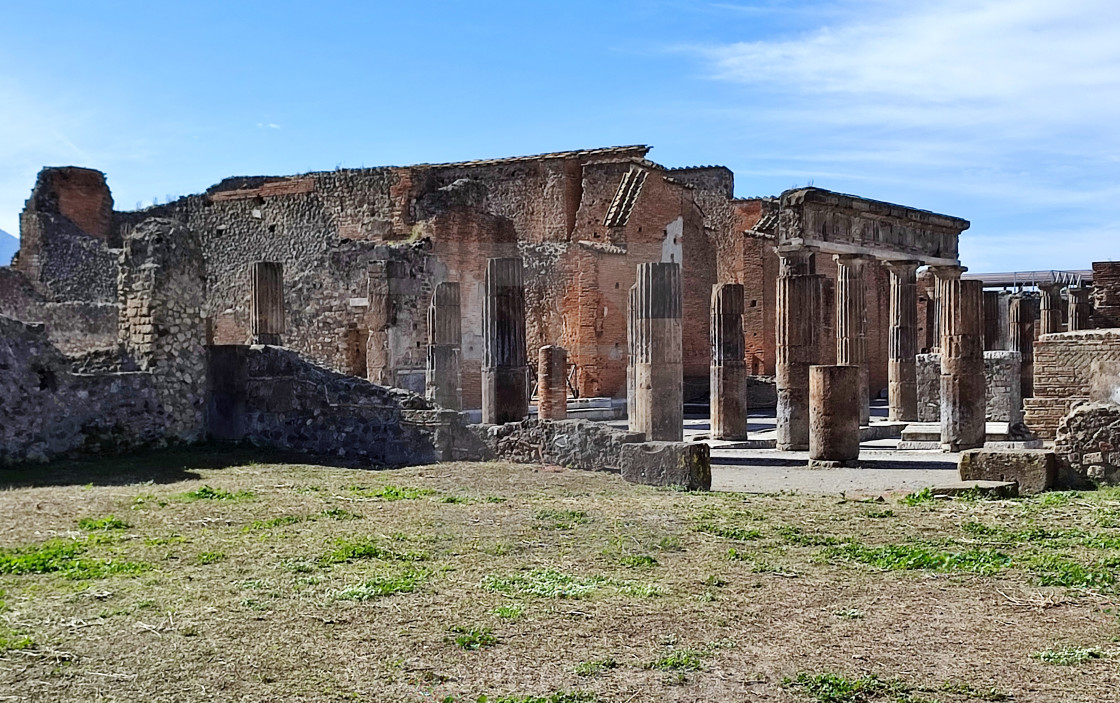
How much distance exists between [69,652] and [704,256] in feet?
99.3

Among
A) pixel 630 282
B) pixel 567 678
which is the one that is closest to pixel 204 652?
pixel 567 678

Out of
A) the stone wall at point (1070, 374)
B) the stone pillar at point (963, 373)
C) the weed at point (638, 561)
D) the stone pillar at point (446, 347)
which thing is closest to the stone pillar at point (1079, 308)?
the stone pillar at point (963, 373)

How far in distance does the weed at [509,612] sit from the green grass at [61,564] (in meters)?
2.52

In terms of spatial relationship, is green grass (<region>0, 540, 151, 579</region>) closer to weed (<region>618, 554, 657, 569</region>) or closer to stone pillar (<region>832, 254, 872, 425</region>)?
weed (<region>618, 554, 657, 569</region>)

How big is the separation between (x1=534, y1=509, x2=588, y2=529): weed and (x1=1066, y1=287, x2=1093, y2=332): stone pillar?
67.2ft

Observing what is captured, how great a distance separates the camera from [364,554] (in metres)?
7.57

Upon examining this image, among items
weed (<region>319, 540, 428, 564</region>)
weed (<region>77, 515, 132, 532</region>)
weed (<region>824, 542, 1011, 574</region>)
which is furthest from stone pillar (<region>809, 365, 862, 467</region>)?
weed (<region>77, 515, 132, 532</region>)

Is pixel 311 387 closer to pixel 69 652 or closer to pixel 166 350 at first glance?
pixel 166 350

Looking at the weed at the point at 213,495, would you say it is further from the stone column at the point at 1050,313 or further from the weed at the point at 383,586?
the stone column at the point at 1050,313

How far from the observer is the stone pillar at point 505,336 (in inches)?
651

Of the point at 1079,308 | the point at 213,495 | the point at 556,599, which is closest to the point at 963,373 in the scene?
the point at 213,495

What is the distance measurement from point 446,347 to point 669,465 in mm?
8550

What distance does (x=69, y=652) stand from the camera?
5207 mm

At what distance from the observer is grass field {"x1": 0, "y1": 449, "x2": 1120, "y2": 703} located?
15.8 feet
